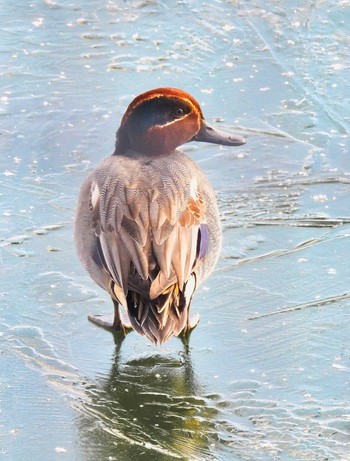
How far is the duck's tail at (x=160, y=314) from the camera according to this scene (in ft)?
17.5

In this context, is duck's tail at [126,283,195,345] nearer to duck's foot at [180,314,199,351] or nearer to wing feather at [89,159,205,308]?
wing feather at [89,159,205,308]

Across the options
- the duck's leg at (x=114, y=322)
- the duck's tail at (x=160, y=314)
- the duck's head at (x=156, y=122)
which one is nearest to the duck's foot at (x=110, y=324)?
the duck's leg at (x=114, y=322)

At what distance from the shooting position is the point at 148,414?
510cm

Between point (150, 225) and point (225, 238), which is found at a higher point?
point (150, 225)

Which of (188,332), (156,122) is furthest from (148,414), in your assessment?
(156,122)

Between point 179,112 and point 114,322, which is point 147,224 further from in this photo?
point 179,112

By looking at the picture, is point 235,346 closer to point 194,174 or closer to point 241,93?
point 194,174

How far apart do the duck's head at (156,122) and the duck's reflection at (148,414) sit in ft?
4.53

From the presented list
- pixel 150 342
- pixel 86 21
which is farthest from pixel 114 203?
pixel 86 21

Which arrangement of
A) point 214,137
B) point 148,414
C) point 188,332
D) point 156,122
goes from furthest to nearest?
point 214,137 < point 156,122 < point 188,332 < point 148,414

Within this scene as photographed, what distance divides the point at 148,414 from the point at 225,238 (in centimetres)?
182

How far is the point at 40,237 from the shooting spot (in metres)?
6.70

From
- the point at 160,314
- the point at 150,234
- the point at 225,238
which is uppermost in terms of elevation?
the point at 150,234

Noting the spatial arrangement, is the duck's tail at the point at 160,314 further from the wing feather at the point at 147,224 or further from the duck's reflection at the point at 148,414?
the duck's reflection at the point at 148,414
